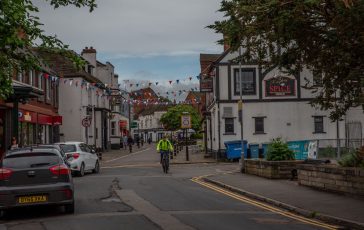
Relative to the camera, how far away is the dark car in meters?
12.4

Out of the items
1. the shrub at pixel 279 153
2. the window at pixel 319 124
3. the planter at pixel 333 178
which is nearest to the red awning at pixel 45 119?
the window at pixel 319 124

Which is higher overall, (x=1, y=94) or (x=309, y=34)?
(x=309, y=34)

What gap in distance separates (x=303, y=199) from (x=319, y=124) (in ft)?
91.9

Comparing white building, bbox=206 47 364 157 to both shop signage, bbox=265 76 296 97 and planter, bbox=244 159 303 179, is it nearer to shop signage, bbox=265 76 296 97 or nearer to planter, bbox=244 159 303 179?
shop signage, bbox=265 76 296 97

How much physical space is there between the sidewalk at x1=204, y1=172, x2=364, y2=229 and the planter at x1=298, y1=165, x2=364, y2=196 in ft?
0.73

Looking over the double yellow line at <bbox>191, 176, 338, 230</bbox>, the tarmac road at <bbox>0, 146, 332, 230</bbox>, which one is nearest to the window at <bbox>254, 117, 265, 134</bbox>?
the double yellow line at <bbox>191, 176, 338, 230</bbox>

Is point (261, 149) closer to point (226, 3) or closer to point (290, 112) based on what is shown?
point (290, 112)

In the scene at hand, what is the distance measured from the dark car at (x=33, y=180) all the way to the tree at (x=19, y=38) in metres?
1.95

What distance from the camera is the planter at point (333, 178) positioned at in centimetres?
1495

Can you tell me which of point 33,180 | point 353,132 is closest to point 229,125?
point 353,132

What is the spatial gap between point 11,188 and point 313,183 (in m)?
9.40

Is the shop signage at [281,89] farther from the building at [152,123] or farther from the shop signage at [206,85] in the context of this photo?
the building at [152,123]

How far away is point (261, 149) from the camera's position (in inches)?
1537

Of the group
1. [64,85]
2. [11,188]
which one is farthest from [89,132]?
[11,188]
